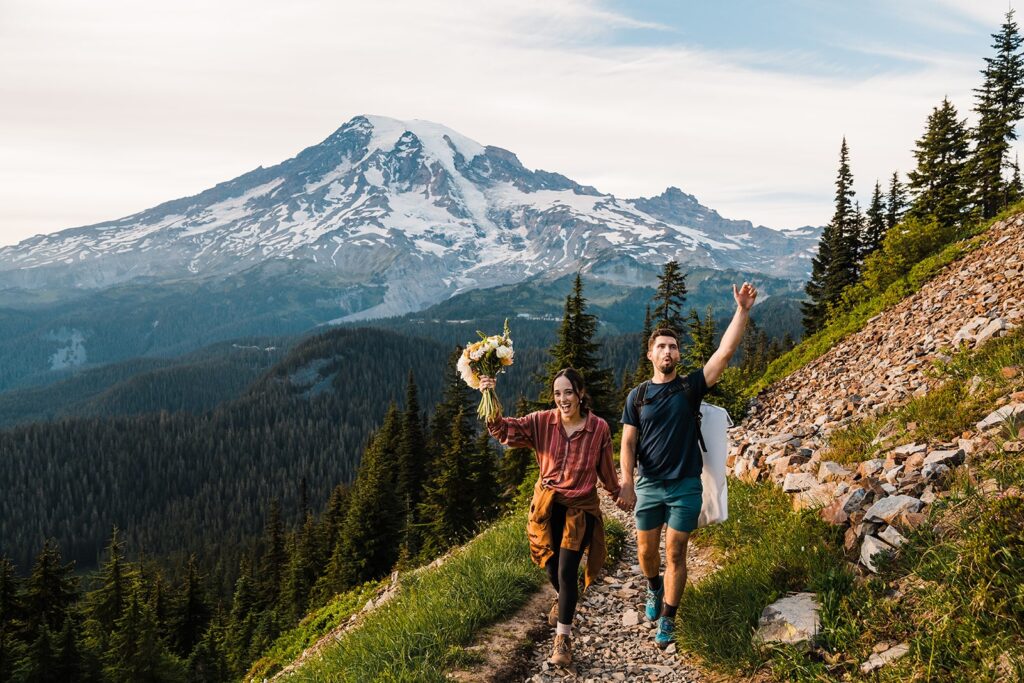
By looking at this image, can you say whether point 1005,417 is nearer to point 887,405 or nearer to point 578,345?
point 887,405

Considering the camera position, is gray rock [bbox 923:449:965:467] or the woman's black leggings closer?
the woman's black leggings

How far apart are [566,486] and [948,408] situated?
5.82 metres

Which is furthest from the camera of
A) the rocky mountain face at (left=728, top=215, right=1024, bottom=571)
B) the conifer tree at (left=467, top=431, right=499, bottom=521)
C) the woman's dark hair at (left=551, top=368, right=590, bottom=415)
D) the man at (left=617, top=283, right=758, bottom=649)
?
the conifer tree at (left=467, top=431, right=499, bottom=521)

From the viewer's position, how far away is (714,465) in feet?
19.0

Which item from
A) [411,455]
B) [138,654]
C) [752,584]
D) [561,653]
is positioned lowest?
[138,654]

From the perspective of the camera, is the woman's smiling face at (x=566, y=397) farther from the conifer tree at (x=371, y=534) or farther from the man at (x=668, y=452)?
the conifer tree at (x=371, y=534)

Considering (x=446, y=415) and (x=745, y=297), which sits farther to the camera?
(x=446, y=415)

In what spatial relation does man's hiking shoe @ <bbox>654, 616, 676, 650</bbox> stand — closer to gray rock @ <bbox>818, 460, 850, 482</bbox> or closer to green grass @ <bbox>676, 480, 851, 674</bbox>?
green grass @ <bbox>676, 480, 851, 674</bbox>

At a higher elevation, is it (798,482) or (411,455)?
(798,482)

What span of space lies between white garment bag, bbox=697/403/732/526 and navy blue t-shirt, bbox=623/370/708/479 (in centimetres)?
14

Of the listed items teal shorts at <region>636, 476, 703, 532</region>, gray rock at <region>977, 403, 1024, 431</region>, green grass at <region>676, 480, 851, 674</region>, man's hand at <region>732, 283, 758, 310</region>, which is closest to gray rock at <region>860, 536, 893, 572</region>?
green grass at <region>676, 480, 851, 674</region>

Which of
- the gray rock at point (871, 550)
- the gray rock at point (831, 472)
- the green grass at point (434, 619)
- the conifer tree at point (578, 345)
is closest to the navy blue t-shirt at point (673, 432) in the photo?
the gray rock at point (871, 550)

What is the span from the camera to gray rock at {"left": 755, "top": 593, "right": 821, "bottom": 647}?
5.03 meters

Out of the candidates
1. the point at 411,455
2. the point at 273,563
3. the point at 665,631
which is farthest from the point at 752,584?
the point at 273,563
